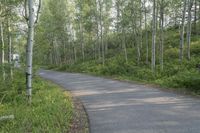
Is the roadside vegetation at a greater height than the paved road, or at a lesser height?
greater

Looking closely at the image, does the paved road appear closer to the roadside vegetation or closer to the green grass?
the green grass

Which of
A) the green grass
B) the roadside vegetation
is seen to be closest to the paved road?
the green grass

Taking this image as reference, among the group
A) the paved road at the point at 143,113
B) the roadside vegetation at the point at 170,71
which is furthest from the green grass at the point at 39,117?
the roadside vegetation at the point at 170,71

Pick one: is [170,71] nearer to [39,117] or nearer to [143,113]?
[143,113]

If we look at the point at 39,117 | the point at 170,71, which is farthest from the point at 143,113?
the point at 170,71

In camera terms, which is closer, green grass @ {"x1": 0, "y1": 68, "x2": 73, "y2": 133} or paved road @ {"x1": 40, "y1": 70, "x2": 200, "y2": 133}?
paved road @ {"x1": 40, "y1": 70, "x2": 200, "y2": 133}

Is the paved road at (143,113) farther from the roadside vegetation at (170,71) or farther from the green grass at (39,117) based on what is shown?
the roadside vegetation at (170,71)

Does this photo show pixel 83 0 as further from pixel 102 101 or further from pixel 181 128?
pixel 181 128

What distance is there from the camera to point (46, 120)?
28.1 feet

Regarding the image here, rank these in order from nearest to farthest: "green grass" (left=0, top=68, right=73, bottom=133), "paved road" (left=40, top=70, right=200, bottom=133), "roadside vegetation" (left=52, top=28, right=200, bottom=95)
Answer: "paved road" (left=40, top=70, right=200, bottom=133), "green grass" (left=0, top=68, right=73, bottom=133), "roadside vegetation" (left=52, top=28, right=200, bottom=95)

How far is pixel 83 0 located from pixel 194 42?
15063 millimetres

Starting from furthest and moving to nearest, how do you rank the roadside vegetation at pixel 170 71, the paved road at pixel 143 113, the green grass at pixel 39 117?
the roadside vegetation at pixel 170 71
the green grass at pixel 39 117
the paved road at pixel 143 113

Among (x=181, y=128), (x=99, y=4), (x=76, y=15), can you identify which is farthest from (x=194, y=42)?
(x=181, y=128)

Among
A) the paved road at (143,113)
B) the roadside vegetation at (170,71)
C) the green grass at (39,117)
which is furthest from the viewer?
the roadside vegetation at (170,71)
